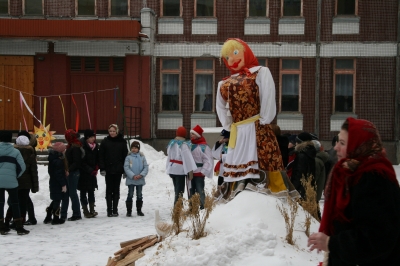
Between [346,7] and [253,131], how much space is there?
47.6 feet

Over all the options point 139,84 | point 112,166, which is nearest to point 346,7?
point 139,84

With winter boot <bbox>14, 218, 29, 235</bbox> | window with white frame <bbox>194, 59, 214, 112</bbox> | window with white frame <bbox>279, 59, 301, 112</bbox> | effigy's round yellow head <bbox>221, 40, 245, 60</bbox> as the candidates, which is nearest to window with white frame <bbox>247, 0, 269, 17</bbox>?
window with white frame <bbox>279, 59, 301, 112</bbox>

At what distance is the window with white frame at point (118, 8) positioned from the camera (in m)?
20.7

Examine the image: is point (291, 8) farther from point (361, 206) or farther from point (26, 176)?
point (361, 206)

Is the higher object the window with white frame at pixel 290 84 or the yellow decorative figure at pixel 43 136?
the window with white frame at pixel 290 84

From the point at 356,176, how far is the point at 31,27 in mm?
17619

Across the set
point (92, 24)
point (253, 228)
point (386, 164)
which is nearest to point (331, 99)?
point (92, 24)

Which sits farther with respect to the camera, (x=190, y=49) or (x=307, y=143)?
(x=190, y=49)

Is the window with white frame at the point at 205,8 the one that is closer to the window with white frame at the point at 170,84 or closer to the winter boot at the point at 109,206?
the window with white frame at the point at 170,84

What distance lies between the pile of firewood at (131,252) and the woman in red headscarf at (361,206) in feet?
11.2

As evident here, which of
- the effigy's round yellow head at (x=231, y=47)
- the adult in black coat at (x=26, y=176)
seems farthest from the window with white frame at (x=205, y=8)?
the effigy's round yellow head at (x=231, y=47)

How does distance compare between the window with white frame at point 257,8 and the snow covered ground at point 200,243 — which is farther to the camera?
the window with white frame at point 257,8

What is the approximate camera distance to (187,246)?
6094 millimetres

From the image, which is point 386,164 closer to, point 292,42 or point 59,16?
point 292,42
